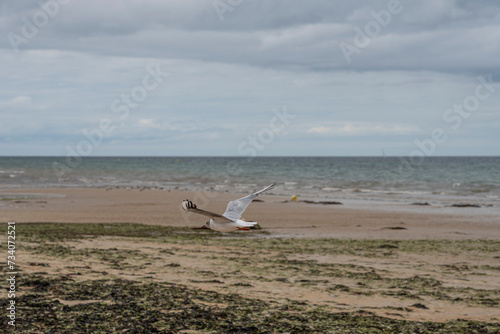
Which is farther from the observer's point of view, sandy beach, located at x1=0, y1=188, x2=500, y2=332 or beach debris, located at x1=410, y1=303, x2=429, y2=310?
sandy beach, located at x1=0, y1=188, x2=500, y2=332

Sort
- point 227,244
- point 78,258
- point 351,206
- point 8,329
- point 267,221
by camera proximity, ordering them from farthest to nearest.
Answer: point 351,206 → point 267,221 → point 227,244 → point 78,258 → point 8,329

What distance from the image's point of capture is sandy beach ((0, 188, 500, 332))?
471 inches

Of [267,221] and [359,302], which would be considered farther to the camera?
[267,221]

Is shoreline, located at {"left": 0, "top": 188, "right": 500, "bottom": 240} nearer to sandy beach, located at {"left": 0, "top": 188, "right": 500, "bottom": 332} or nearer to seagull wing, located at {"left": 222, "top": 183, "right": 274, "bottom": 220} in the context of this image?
sandy beach, located at {"left": 0, "top": 188, "right": 500, "bottom": 332}

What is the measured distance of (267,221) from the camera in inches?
1118

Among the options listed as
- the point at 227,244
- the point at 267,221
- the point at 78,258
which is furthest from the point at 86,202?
the point at 78,258

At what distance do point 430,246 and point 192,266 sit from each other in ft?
31.8

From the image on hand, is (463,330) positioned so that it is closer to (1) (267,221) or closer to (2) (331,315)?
(2) (331,315)

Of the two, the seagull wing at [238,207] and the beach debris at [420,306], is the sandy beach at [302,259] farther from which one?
the seagull wing at [238,207]

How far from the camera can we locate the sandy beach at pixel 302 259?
11953mm
